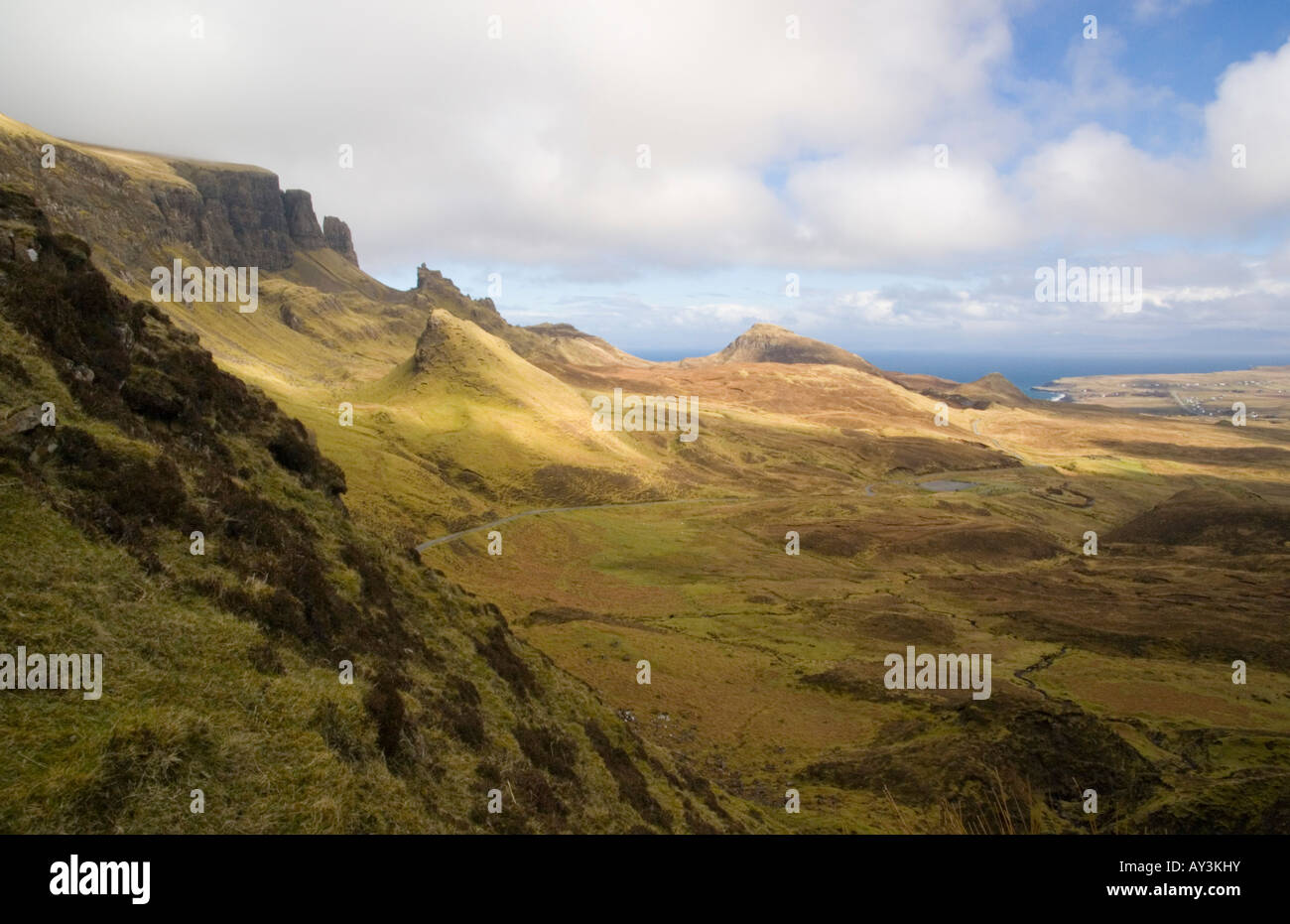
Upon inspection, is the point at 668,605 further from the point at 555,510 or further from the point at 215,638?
the point at 215,638

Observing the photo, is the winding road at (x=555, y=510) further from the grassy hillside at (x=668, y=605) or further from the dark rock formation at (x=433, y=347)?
the dark rock formation at (x=433, y=347)

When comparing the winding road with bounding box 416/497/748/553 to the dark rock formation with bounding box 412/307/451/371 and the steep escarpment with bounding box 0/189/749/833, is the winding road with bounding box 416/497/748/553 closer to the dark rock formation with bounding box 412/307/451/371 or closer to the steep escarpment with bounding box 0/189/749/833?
the steep escarpment with bounding box 0/189/749/833

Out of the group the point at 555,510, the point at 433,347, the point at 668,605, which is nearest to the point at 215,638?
the point at 668,605

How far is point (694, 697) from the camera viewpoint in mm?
47062

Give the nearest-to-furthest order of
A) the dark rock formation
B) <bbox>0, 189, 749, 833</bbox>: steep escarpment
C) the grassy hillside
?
<bbox>0, 189, 749, 833</bbox>: steep escarpment
the grassy hillside
the dark rock formation

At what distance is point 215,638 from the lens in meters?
14.8

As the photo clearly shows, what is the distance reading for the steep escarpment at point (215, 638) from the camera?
11266 millimetres

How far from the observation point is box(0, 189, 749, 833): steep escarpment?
11266 mm

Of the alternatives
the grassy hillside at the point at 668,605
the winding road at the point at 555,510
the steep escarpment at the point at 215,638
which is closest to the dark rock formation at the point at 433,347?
the grassy hillside at the point at 668,605

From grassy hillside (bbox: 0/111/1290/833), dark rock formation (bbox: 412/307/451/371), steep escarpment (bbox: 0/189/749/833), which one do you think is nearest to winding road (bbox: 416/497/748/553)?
grassy hillside (bbox: 0/111/1290/833)
